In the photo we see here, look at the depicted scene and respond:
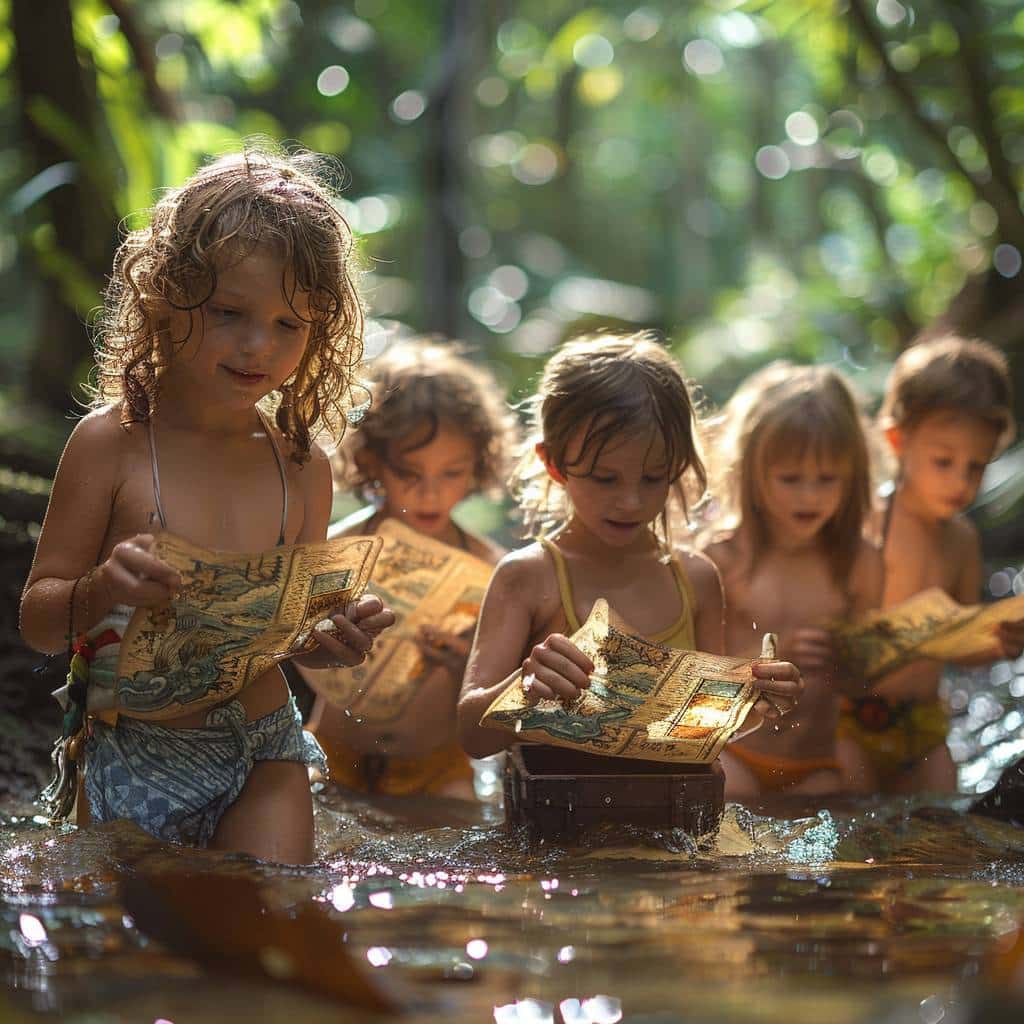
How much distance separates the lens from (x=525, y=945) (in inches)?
71.9

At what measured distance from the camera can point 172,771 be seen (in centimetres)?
260

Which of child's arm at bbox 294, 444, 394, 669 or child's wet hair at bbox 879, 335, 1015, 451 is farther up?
child's wet hair at bbox 879, 335, 1015, 451

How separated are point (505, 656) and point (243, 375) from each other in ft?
2.65

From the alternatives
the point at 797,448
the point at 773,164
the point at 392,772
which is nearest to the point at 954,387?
the point at 797,448

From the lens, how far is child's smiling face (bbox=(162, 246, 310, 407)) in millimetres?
2525

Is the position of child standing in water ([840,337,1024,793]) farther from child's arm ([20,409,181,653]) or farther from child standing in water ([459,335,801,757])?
child's arm ([20,409,181,653])

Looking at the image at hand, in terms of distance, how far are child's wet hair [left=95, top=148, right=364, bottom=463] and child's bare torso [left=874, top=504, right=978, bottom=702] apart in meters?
Result: 1.97

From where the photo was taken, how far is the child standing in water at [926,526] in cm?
384

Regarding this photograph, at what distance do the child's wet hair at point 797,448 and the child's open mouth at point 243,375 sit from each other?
157cm

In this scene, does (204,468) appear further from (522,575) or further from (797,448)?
(797,448)

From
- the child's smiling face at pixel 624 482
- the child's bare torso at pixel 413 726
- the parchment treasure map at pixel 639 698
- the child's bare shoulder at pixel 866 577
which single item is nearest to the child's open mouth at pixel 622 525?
the child's smiling face at pixel 624 482

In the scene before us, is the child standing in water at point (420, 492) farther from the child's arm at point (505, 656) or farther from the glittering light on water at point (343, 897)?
Result: the glittering light on water at point (343, 897)

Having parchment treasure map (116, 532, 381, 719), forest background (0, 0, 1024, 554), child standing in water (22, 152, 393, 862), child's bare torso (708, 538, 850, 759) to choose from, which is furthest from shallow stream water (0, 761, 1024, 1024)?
forest background (0, 0, 1024, 554)

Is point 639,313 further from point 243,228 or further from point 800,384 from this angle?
point 243,228
